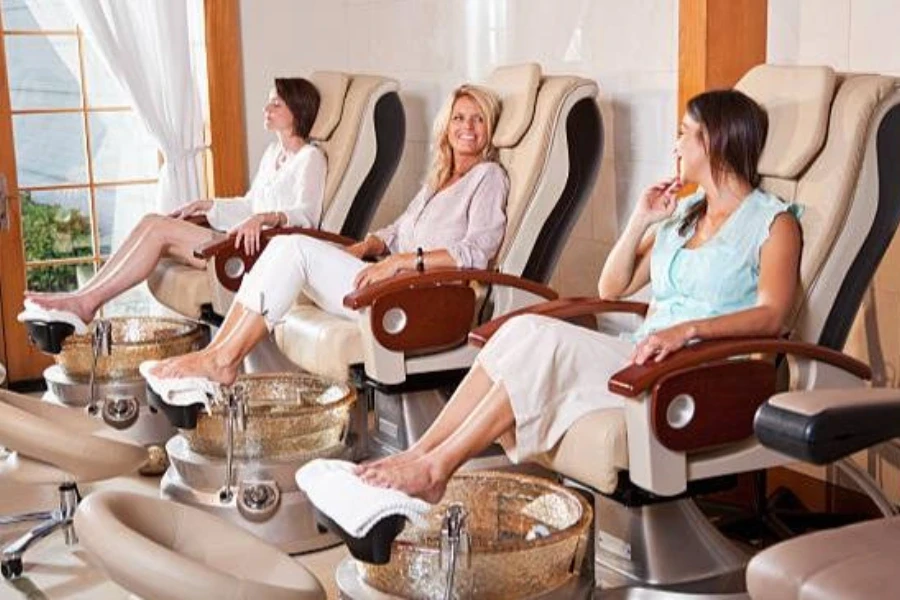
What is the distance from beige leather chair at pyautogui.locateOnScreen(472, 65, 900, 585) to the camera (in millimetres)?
2777

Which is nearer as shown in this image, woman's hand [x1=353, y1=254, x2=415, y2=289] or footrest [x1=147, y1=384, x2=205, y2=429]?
footrest [x1=147, y1=384, x2=205, y2=429]

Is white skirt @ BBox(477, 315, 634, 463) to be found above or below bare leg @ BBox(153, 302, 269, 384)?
above

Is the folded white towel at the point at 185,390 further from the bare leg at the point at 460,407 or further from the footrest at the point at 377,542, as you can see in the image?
the footrest at the point at 377,542

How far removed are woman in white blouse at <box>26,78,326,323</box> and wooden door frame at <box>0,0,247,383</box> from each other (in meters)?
0.59

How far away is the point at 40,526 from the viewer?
11.5ft

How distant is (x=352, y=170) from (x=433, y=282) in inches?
46.4

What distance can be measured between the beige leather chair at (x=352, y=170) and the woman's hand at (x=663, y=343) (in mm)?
2023

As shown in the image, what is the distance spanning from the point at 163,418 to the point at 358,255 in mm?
774

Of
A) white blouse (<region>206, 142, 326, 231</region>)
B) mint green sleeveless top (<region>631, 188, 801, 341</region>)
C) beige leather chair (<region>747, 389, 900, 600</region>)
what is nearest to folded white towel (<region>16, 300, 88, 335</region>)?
white blouse (<region>206, 142, 326, 231</region>)

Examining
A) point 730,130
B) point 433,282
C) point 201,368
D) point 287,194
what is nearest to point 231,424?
point 201,368

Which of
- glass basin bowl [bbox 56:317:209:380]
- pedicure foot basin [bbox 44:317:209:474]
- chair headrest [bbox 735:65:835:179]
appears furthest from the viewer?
glass basin bowl [bbox 56:317:209:380]

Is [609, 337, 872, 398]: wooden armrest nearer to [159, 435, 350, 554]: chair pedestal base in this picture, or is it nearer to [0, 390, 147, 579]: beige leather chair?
[159, 435, 350, 554]: chair pedestal base

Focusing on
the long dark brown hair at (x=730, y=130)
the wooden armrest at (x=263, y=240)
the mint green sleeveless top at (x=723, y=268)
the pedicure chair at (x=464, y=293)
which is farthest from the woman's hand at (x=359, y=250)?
the long dark brown hair at (x=730, y=130)

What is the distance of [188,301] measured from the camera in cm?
466
